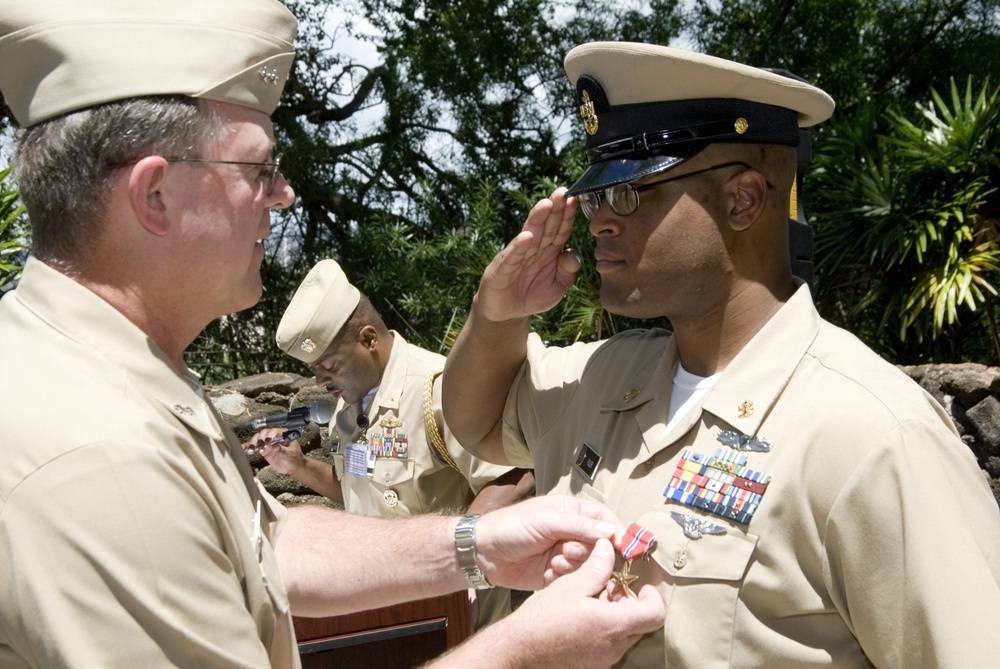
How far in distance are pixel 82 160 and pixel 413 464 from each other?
2.89 metres

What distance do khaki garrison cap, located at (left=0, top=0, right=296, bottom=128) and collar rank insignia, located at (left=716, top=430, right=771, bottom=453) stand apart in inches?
46.4

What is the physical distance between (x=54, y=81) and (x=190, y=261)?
1.18 feet

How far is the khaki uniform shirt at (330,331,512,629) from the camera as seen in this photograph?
4031 millimetres

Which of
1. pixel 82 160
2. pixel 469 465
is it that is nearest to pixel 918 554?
pixel 82 160

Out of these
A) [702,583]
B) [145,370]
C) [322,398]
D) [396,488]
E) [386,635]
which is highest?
[145,370]

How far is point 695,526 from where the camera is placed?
1.92 metres

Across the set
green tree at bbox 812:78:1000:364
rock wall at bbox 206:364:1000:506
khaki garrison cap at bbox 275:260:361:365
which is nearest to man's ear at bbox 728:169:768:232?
khaki garrison cap at bbox 275:260:361:365

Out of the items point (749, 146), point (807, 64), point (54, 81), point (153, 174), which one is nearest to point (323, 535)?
point (153, 174)

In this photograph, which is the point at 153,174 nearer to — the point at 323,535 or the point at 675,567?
the point at 323,535

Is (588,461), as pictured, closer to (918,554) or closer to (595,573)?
(595,573)

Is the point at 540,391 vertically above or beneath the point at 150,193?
beneath

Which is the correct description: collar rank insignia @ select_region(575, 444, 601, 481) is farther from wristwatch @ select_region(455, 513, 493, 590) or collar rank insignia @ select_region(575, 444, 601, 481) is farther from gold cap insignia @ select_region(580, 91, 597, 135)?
gold cap insignia @ select_region(580, 91, 597, 135)

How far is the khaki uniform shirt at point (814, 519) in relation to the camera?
162 cm

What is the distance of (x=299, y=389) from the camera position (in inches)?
266
